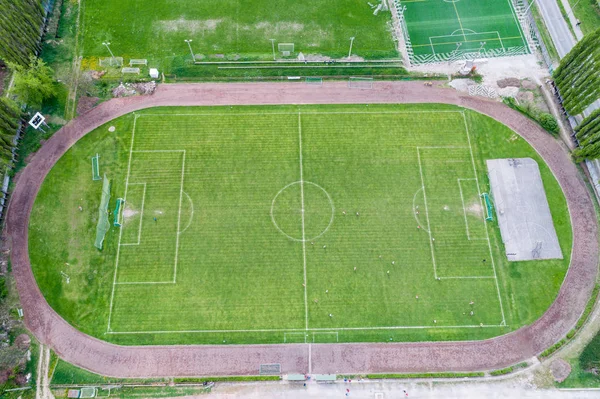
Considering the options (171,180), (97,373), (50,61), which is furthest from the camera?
(50,61)

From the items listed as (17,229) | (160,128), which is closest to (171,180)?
(160,128)

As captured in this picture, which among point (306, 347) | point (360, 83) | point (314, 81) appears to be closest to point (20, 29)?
point (314, 81)

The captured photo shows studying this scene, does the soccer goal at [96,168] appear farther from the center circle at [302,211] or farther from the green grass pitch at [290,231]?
the center circle at [302,211]

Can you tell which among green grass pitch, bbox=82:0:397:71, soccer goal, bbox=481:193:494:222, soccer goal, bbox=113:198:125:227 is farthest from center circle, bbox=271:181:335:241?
green grass pitch, bbox=82:0:397:71

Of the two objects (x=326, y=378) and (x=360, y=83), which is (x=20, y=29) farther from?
(x=326, y=378)

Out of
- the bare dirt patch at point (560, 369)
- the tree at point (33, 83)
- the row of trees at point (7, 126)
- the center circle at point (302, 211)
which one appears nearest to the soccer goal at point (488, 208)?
the bare dirt patch at point (560, 369)

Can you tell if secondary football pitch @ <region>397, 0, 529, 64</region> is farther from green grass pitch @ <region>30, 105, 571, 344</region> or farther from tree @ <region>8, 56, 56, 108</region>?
tree @ <region>8, 56, 56, 108</region>

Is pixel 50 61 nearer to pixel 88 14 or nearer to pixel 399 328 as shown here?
pixel 88 14
